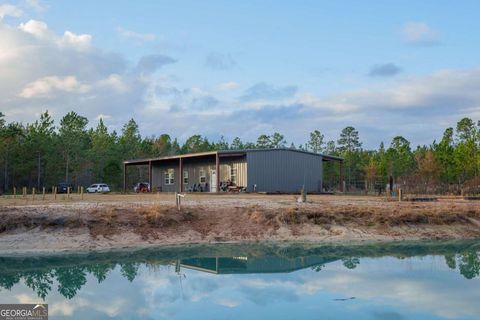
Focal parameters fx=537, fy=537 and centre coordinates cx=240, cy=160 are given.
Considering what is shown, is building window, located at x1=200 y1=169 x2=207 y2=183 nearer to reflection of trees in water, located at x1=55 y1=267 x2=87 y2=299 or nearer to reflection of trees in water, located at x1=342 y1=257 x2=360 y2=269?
reflection of trees in water, located at x1=342 y1=257 x2=360 y2=269

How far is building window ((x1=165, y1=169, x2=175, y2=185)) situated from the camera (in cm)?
4706

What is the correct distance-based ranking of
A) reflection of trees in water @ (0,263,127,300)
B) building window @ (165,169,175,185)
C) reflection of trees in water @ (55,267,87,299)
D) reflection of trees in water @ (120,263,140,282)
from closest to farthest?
reflection of trees in water @ (55,267,87,299) < reflection of trees in water @ (0,263,127,300) < reflection of trees in water @ (120,263,140,282) < building window @ (165,169,175,185)

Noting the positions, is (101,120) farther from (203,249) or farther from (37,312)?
(37,312)

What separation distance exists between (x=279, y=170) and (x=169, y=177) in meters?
12.7

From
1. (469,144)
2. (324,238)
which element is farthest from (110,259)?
(469,144)

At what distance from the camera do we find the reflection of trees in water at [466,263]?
14070 mm

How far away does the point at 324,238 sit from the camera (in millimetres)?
19875

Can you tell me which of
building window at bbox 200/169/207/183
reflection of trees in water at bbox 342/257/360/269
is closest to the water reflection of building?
reflection of trees in water at bbox 342/257/360/269

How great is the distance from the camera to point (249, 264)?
49.9 ft

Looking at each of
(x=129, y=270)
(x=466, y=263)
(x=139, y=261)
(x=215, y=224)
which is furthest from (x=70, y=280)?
(x=466, y=263)

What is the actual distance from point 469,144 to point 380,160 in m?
15.9

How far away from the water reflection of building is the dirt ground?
308cm

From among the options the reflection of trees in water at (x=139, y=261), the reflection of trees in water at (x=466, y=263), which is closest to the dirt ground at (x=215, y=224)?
the reflection of trees in water at (x=139, y=261)

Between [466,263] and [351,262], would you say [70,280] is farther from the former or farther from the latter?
[466,263]
